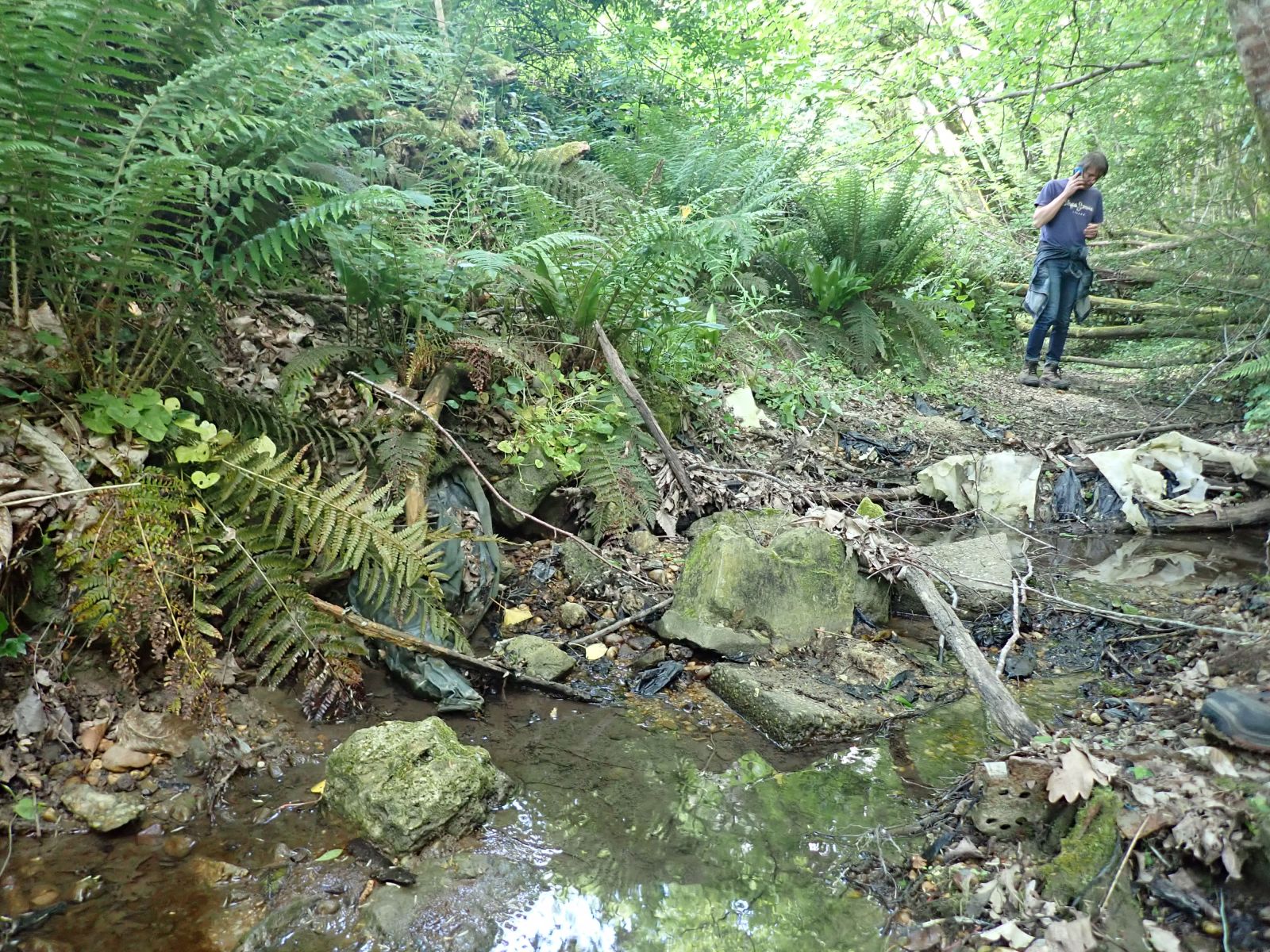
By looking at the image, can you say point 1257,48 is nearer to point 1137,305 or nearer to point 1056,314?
point 1056,314

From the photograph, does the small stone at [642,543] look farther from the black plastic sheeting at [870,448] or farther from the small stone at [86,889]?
the small stone at [86,889]

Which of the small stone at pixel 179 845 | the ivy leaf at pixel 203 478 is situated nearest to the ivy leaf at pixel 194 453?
the ivy leaf at pixel 203 478

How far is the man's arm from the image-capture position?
5668mm

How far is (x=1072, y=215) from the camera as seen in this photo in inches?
228

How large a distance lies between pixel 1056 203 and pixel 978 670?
16.5 ft

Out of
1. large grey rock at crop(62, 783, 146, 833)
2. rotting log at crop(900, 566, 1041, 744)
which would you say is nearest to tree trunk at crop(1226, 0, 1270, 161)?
rotting log at crop(900, 566, 1041, 744)

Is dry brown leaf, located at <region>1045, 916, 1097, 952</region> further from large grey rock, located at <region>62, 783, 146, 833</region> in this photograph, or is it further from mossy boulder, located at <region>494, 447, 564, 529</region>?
mossy boulder, located at <region>494, 447, 564, 529</region>

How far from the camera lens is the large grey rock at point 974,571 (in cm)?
322

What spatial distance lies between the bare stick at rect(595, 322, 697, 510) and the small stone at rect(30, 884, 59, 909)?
2838 millimetres

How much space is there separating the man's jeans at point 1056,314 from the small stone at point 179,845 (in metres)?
6.83

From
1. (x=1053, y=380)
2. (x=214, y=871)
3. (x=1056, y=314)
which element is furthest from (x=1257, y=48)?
(x=1053, y=380)

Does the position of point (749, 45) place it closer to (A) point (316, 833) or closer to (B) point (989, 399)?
(B) point (989, 399)

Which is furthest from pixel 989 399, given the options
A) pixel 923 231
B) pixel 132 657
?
pixel 132 657

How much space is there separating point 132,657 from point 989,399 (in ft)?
21.1
